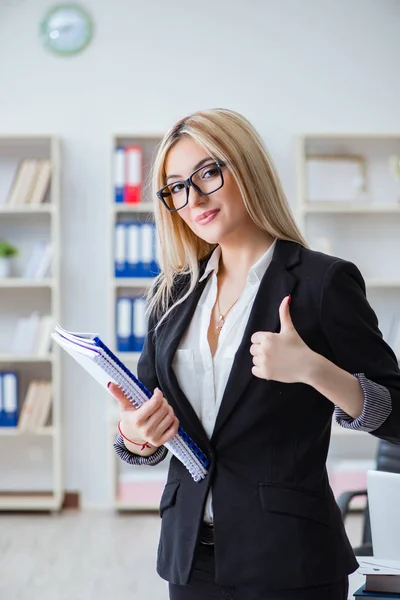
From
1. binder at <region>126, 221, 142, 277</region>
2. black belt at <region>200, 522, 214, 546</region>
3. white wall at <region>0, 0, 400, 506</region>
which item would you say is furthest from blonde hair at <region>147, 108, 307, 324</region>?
white wall at <region>0, 0, 400, 506</region>

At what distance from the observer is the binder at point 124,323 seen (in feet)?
16.3

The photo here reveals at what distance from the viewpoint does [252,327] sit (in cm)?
139

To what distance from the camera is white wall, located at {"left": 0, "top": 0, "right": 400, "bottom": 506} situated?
523cm

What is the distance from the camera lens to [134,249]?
500cm

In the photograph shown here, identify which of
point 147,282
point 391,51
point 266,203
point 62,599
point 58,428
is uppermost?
point 391,51

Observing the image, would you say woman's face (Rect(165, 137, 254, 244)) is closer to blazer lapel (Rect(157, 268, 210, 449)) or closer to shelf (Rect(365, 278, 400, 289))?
blazer lapel (Rect(157, 268, 210, 449))

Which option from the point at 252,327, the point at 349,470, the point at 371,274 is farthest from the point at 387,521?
the point at 371,274

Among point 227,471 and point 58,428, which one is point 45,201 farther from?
point 227,471

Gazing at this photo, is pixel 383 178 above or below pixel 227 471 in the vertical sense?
above

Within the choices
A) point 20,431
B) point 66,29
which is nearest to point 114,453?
point 20,431

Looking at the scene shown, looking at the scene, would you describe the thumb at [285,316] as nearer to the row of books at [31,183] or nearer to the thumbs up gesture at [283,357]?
the thumbs up gesture at [283,357]

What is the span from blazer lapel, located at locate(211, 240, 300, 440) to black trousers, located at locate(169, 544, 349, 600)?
0.21m

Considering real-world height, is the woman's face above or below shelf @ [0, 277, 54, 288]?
above

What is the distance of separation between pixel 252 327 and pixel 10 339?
4101mm
